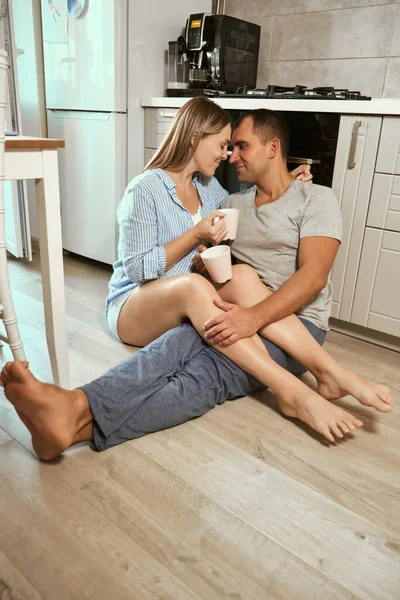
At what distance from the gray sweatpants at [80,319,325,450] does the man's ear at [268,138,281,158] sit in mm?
575

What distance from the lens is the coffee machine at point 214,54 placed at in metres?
2.22

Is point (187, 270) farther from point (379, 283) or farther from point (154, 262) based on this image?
point (379, 283)

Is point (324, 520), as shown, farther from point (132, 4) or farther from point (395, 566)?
point (132, 4)

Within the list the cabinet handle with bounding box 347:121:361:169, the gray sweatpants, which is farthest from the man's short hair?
the gray sweatpants

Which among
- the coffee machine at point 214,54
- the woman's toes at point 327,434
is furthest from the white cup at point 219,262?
the coffee machine at point 214,54

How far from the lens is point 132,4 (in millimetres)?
2199

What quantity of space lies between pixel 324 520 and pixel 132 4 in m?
2.16

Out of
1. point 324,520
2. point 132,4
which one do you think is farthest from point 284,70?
point 324,520

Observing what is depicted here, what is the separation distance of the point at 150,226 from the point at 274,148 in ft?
1.48

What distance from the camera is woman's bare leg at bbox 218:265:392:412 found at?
4.24 ft

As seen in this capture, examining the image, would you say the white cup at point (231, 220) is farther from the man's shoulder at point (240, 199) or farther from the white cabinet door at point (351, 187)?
the white cabinet door at point (351, 187)

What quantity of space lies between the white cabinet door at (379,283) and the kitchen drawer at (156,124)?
41.9 inches

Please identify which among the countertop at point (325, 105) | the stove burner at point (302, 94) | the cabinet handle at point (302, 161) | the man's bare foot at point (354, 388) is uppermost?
A: the stove burner at point (302, 94)

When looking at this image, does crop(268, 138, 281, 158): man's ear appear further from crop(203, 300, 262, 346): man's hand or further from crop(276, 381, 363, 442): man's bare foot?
crop(276, 381, 363, 442): man's bare foot
